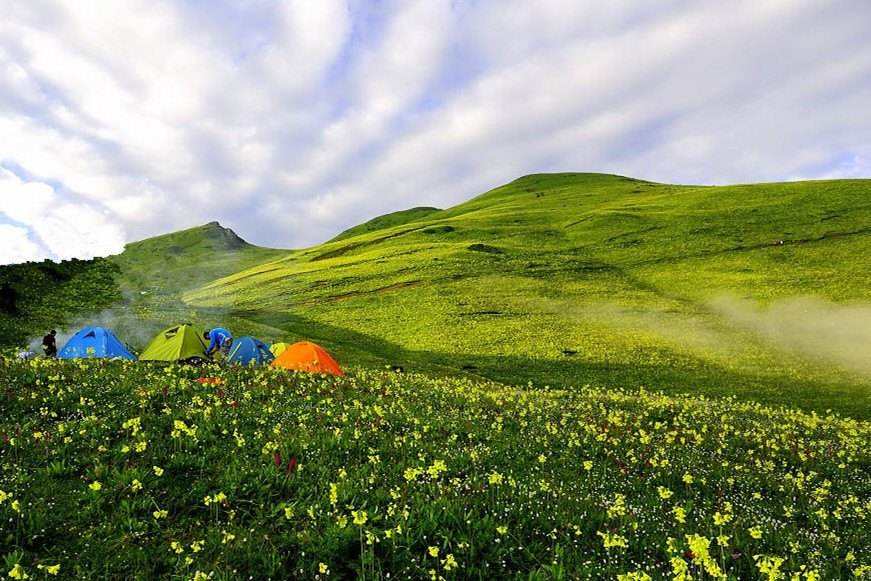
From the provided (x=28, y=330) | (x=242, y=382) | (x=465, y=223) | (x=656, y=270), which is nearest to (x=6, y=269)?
(x=28, y=330)

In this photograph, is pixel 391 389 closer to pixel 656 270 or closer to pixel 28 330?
pixel 28 330

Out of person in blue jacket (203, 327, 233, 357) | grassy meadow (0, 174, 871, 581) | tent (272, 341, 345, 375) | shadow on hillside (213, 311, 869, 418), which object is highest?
person in blue jacket (203, 327, 233, 357)

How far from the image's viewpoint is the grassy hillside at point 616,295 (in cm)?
4044

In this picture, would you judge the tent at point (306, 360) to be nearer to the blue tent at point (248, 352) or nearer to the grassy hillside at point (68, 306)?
the blue tent at point (248, 352)

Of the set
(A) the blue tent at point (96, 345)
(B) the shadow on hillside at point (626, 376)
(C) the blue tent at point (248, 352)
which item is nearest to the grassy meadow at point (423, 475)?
(B) the shadow on hillside at point (626, 376)

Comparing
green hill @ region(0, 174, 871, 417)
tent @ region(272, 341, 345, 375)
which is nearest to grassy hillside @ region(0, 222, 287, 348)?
green hill @ region(0, 174, 871, 417)

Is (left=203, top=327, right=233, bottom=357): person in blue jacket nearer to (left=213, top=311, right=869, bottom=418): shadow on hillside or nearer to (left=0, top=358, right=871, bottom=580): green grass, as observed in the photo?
(left=213, top=311, right=869, bottom=418): shadow on hillside

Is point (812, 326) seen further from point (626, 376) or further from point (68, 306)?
point (68, 306)

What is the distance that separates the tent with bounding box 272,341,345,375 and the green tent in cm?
772

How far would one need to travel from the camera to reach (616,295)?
6762cm

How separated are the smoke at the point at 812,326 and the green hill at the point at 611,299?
0.76 ft

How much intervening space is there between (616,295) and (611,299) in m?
2.31

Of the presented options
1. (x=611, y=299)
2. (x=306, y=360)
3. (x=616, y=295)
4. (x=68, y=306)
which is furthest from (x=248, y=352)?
(x=616, y=295)

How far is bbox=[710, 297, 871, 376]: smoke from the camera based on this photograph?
42.9 metres
